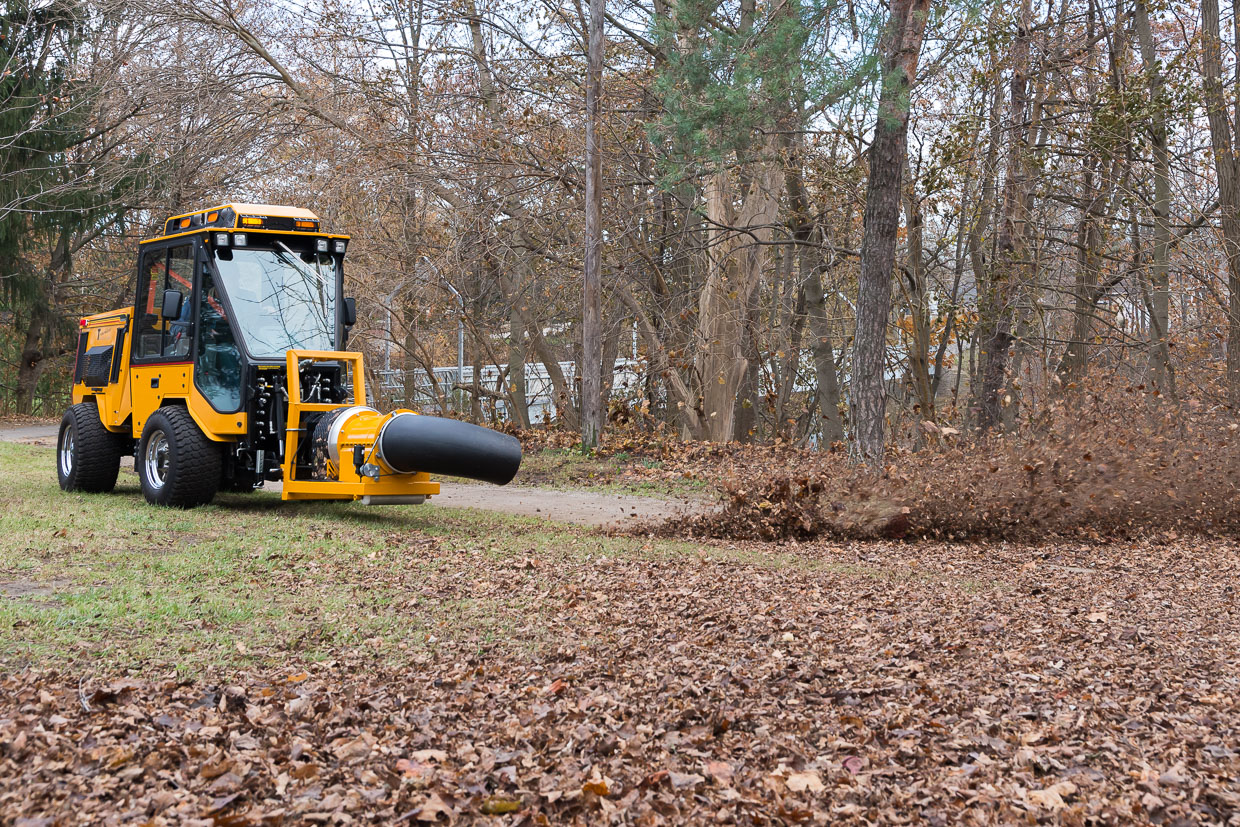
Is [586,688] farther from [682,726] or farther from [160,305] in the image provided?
[160,305]

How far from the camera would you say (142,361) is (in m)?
11.2

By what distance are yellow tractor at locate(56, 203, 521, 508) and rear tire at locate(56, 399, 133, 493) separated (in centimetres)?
62

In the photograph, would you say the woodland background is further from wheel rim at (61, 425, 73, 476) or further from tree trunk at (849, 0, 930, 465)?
wheel rim at (61, 425, 73, 476)

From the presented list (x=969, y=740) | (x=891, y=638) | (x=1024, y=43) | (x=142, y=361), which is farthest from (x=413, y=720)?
(x=1024, y=43)

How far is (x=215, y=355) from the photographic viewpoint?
34.1ft

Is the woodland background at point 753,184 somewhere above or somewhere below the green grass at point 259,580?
above

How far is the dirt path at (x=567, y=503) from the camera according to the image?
37.6 ft

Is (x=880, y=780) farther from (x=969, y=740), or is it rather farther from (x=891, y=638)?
(x=891, y=638)

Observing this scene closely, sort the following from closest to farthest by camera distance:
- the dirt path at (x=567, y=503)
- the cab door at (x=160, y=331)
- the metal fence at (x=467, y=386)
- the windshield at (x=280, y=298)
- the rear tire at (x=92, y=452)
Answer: the windshield at (x=280, y=298) < the cab door at (x=160, y=331) < the dirt path at (x=567, y=503) < the rear tire at (x=92, y=452) < the metal fence at (x=467, y=386)

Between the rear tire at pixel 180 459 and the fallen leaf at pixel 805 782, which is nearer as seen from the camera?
the fallen leaf at pixel 805 782

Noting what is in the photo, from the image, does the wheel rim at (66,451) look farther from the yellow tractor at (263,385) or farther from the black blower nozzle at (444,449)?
the black blower nozzle at (444,449)

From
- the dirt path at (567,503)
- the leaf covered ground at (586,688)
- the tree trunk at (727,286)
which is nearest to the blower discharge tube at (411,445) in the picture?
the leaf covered ground at (586,688)

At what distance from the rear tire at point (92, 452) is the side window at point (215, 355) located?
6.98 feet

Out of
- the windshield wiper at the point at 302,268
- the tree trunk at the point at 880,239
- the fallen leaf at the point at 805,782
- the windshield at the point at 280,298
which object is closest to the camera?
the fallen leaf at the point at 805,782
